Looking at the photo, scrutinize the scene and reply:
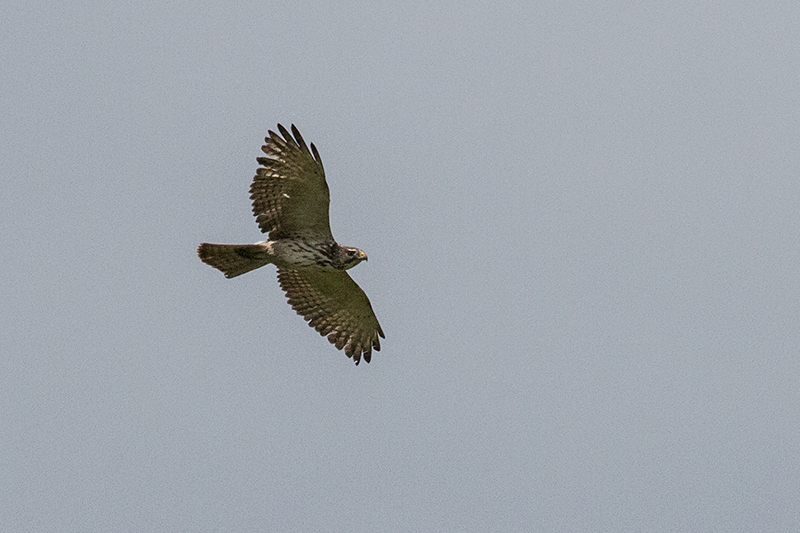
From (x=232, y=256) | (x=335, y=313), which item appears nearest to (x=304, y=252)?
(x=232, y=256)

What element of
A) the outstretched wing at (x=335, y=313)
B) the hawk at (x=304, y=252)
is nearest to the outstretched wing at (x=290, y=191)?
the hawk at (x=304, y=252)

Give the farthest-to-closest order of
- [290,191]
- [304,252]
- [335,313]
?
[335,313] < [304,252] < [290,191]

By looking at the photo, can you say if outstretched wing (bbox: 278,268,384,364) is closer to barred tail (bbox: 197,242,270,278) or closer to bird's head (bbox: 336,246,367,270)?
bird's head (bbox: 336,246,367,270)

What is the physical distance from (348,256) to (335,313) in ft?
5.56

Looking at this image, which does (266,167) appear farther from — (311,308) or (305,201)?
(311,308)

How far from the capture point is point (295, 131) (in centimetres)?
1825

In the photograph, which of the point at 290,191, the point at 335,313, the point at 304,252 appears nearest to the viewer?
the point at 290,191

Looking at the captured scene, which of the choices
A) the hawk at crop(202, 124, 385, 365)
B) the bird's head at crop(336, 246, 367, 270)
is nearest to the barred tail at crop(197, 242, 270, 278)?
the hawk at crop(202, 124, 385, 365)

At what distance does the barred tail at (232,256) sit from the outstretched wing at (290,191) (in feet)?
1.14

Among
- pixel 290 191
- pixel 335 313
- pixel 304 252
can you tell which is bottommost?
pixel 335 313

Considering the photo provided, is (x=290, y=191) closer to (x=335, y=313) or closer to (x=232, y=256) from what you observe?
(x=232, y=256)

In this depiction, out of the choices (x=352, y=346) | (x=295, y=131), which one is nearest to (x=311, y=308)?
(x=352, y=346)

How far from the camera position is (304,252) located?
753 inches

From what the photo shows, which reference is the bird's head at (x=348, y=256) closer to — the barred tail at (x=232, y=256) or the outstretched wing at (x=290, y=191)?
the outstretched wing at (x=290, y=191)
